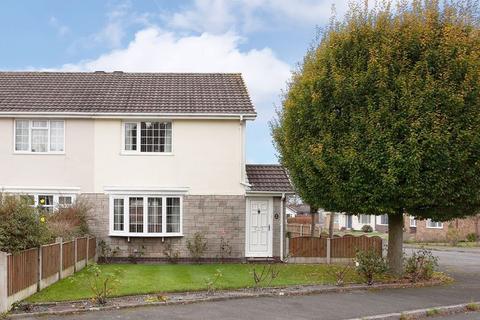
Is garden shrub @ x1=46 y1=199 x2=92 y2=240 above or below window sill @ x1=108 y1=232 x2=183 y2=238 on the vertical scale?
above

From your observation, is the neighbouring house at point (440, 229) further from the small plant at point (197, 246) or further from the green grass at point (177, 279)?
the green grass at point (177, 279)

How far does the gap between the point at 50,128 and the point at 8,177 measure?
7.97 ft

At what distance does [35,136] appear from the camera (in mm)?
22516

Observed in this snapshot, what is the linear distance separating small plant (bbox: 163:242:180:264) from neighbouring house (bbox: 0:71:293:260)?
4cm

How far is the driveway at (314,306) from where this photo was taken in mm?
11734

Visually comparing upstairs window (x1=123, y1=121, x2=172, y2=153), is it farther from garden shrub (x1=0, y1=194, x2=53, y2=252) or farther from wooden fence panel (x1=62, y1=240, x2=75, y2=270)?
garden shrub (x1=0, y1=194, x2=53, y2=252)

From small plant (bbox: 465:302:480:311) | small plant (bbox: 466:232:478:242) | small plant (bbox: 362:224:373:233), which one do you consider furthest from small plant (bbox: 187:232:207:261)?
small plant (bbox: 362:224:373:233)

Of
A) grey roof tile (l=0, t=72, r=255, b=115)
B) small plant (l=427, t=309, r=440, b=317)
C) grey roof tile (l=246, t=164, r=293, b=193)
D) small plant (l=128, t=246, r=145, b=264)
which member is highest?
grey roof tile (l=0, t=72, r=255, b=115)

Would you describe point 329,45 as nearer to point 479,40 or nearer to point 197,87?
point 479,40

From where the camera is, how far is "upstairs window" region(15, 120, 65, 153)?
2245cm

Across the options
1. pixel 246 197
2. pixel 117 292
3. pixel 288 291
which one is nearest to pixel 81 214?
pixel 246 197

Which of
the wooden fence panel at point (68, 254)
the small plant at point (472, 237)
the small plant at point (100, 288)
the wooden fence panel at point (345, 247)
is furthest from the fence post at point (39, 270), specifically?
the small plant at point (472, 237)

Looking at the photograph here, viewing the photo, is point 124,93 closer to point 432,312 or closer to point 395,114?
point 395,114

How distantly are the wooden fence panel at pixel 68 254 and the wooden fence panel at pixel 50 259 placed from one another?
0.69 meters
